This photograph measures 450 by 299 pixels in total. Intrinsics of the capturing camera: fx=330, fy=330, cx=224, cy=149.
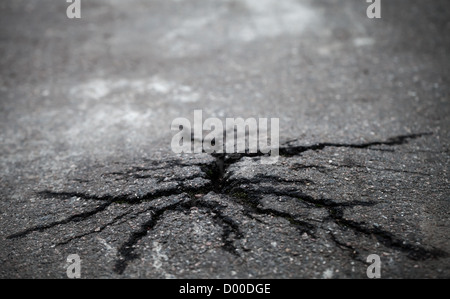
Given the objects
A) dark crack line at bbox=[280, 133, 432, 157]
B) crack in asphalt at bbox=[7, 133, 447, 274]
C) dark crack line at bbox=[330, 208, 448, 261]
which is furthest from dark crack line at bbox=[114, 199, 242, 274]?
dark crack line at bbox=[280, 133, 432, 157]

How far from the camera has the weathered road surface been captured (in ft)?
6.84

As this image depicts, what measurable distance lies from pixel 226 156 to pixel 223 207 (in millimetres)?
603

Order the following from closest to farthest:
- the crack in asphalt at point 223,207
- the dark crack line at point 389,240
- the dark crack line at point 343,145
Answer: the dark crack line at point 389,240, the crack in asphalt at point 223,207, the dark crack line at point 343,145

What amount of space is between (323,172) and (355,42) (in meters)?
2.85

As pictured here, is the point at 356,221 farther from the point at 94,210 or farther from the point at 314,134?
the point at 94,210

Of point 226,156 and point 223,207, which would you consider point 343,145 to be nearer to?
point 226,156

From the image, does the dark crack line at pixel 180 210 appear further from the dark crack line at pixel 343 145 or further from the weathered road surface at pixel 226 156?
the dark crack line at pixel 343 145

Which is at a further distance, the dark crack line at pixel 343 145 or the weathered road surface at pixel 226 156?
the dark crack line at pixel 343 145

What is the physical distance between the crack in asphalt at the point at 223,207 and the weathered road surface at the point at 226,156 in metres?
0.01

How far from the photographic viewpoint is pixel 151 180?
8.51 feet

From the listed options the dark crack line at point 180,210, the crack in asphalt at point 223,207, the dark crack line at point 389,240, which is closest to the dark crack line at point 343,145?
the crack in asphalt at point 223,207

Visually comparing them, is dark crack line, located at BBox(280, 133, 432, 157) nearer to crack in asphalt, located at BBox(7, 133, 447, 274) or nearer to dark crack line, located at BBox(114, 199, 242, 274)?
crack in asphalt, located at BBox(7, 133, 447, 274)

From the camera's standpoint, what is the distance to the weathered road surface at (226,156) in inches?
82.1
